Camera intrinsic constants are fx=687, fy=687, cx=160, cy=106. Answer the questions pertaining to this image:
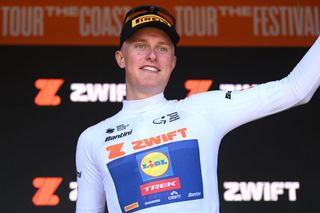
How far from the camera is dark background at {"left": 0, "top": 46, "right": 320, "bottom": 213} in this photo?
396cm

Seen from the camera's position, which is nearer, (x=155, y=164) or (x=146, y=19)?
(x=155, y=164)

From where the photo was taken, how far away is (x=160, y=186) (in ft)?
6.18

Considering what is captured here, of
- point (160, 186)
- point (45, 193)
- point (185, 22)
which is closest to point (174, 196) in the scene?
point (160, 186)

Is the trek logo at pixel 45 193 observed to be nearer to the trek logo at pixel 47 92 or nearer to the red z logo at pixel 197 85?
the trek logo at pixel 47 92

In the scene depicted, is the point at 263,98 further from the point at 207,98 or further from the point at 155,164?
the point at 155,164

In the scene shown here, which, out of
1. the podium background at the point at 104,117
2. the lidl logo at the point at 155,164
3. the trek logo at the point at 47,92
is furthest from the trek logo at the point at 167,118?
the trek logo at the point at 47,92

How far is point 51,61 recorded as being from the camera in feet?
13.6

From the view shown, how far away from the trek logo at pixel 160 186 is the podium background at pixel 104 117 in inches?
82.7

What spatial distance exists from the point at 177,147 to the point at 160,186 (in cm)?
12

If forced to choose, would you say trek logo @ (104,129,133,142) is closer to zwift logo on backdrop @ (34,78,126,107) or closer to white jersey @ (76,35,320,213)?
white jersey @ (76,35,320,213)

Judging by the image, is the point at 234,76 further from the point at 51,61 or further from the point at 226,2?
the point at 51,61

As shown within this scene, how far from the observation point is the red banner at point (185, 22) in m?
4.21

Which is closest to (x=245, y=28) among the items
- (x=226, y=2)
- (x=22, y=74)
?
(x=226, y=2)

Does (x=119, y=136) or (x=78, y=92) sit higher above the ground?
(x=78, y=92)
